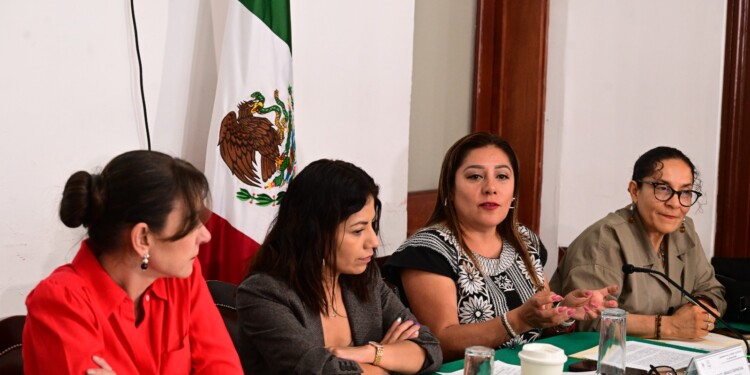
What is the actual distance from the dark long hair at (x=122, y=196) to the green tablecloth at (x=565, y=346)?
893mm

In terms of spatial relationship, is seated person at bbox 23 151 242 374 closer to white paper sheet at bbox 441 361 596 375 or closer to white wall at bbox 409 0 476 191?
white paper sheet at bbox 441 361 596 375

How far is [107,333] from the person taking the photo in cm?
182

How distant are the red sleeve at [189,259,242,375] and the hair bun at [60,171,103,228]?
0.33 m

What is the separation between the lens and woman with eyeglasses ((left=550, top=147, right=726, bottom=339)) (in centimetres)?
304

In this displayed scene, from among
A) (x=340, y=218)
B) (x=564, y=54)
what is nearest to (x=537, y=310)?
(x=340, y=218)

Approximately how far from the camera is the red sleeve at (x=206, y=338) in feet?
6.65

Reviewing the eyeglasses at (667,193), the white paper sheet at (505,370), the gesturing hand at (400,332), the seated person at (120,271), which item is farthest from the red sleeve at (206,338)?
the eyeglasses at (667,193)

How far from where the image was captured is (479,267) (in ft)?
9.25

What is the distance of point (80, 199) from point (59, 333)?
0.26 metres

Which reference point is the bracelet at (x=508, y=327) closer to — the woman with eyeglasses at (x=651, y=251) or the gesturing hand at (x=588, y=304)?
the gesturing hand at (x=588, y=304)

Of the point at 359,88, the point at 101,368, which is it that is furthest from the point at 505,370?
the point at 359,88

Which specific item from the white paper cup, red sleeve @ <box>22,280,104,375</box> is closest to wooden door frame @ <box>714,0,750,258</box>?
the white paper cup

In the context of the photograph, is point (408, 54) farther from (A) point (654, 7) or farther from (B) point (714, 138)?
(B) point (714, 138)

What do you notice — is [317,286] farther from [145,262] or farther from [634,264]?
[634,264]
